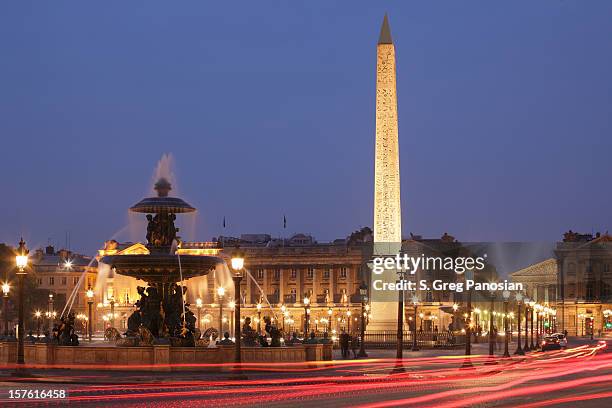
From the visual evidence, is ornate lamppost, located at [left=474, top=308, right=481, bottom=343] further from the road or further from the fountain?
the fountain

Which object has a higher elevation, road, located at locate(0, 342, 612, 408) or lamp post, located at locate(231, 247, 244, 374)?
lamp post, located at locate(231, 247, 244, 374)

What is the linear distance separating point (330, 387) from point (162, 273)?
10291 millimetres

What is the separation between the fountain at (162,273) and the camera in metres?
36.7

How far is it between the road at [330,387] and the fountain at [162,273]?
3.76 m

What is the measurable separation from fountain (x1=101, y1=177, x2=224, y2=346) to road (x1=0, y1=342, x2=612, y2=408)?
376 cm

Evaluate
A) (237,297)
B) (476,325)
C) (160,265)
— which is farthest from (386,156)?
(476,325)

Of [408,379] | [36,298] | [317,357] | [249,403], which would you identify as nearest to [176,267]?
[317,357]

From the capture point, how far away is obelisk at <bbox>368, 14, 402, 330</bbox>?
62.7 metres

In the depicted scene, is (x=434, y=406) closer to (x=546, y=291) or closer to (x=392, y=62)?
(x=392, y=62)

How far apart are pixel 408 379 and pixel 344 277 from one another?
123 meters

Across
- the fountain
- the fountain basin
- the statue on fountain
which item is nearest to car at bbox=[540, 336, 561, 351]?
the fountain

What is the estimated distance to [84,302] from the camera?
487 ft

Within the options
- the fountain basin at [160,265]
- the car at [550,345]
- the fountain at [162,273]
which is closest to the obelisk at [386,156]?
the car at [550,345]

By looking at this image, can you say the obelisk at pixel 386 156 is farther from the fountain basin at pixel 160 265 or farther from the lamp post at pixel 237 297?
the lamp post at pixel 237 297
